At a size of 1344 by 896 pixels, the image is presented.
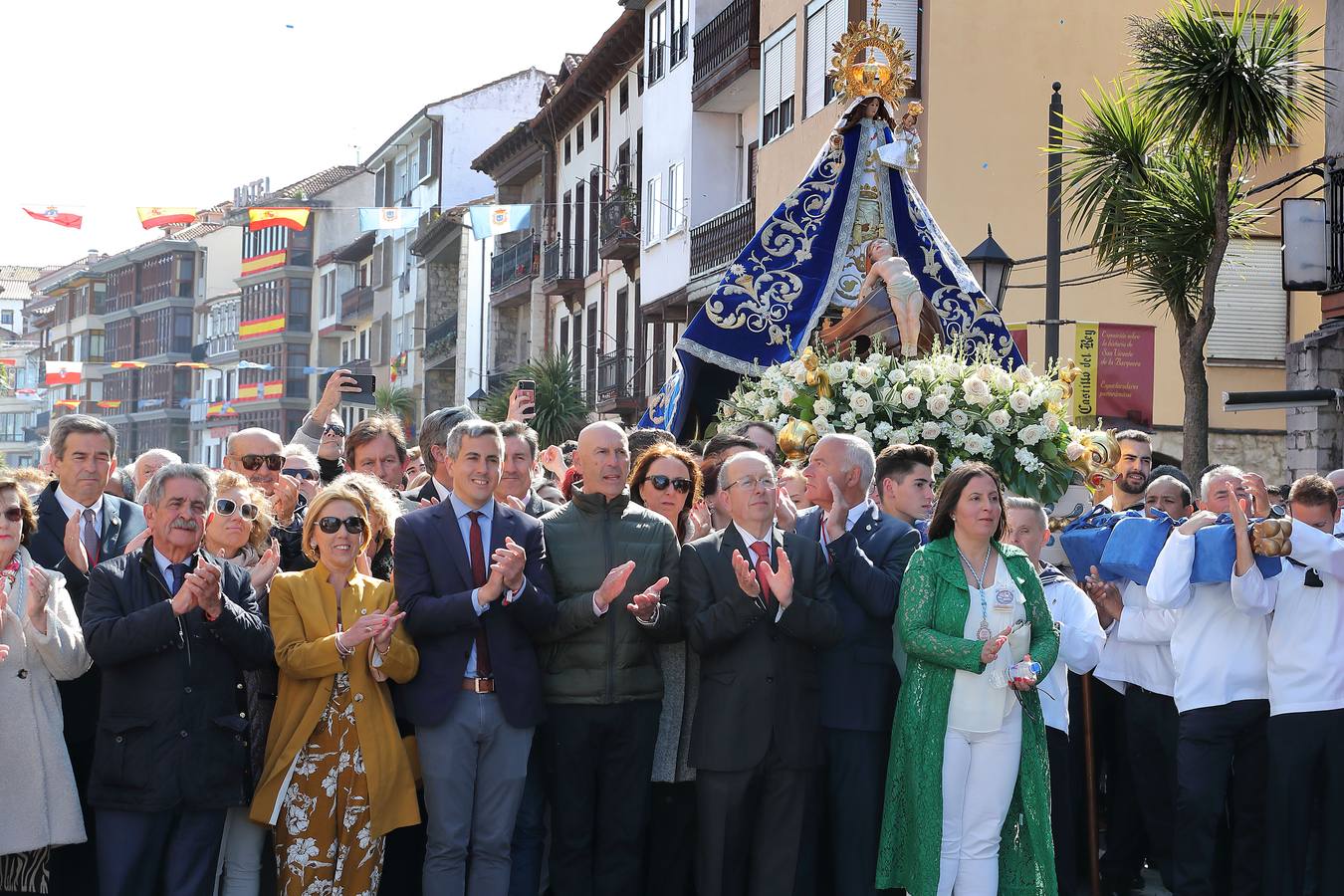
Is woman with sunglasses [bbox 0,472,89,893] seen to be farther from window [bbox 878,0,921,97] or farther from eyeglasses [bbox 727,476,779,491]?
window [bbox 878,0,921,97]

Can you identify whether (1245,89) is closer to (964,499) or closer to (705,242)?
(964,499)

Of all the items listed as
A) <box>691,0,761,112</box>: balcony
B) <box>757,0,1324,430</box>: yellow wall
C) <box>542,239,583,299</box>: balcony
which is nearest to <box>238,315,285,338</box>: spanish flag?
<box>542,239,583,299</box>: balcony

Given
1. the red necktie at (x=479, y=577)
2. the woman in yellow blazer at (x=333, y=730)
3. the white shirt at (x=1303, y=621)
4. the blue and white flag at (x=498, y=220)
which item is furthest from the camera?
the blue and white flag at (x=498, y=220)

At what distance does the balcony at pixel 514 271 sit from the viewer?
145 ft

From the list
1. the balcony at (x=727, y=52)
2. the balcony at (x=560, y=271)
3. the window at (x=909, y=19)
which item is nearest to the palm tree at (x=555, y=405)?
the balcony at (x=560, y=271)

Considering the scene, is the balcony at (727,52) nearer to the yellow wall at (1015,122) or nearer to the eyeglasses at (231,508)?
the yellow wall at (1015,122)

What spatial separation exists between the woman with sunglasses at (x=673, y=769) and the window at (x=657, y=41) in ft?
82.7

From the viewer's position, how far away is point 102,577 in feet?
20.8

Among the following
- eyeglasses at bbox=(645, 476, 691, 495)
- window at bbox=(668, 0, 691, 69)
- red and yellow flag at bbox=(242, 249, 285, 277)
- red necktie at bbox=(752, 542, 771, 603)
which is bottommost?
red necktie at bbox=(752, 542, 771, 603)

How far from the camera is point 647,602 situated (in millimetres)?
6531

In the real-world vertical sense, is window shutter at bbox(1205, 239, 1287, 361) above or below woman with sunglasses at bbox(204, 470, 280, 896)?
above

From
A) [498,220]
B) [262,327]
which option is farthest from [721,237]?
[262,327]

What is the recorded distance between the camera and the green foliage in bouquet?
869cm

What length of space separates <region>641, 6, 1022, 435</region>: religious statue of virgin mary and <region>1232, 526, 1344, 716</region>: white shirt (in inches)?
150
